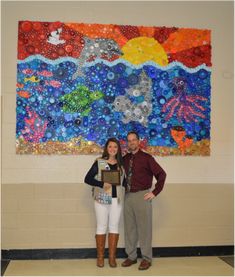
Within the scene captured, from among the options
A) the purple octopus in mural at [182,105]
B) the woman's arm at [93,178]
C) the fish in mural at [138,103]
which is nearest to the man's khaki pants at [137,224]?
the woman's arm at [93,178]

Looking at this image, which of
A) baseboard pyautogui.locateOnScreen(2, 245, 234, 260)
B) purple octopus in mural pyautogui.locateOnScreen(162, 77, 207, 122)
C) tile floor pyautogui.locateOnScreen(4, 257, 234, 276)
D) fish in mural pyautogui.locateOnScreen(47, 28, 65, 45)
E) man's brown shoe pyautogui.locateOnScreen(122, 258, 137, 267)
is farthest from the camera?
purple octopus in mural pyautogui.locateOnScreen(162, 77, 207, 122)

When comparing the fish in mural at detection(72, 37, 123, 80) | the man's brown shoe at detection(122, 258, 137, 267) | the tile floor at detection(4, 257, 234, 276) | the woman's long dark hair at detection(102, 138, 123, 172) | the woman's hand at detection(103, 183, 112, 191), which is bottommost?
Result: the tile floor at detection(4, 257, 234, 276)

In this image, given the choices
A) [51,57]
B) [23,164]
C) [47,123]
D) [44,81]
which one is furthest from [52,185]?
[51,57]

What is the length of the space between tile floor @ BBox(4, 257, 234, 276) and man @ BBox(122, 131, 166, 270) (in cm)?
16

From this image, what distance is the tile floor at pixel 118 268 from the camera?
3.71 metres

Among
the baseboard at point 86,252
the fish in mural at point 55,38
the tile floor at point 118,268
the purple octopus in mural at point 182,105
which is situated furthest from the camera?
the purple octopus in mural at point 182,105

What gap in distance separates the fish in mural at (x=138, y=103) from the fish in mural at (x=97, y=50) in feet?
1.47

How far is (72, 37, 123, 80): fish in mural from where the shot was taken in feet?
14.1

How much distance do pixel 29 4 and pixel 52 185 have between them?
2.18 meters

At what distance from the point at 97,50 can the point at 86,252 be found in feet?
7.91

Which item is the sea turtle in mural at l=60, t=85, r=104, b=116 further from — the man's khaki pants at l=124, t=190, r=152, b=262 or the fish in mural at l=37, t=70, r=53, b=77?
the man's khaki pants at l=124, t=190, r=152, b=262

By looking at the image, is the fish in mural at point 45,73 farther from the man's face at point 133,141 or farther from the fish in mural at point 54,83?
the man's face at point 133,141

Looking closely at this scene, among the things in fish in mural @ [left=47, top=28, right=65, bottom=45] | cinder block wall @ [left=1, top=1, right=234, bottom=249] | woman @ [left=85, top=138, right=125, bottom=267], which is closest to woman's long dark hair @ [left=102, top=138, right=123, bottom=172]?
woman @ [left=85, top=138, right=125, bottom=267]

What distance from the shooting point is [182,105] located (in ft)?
14.6
